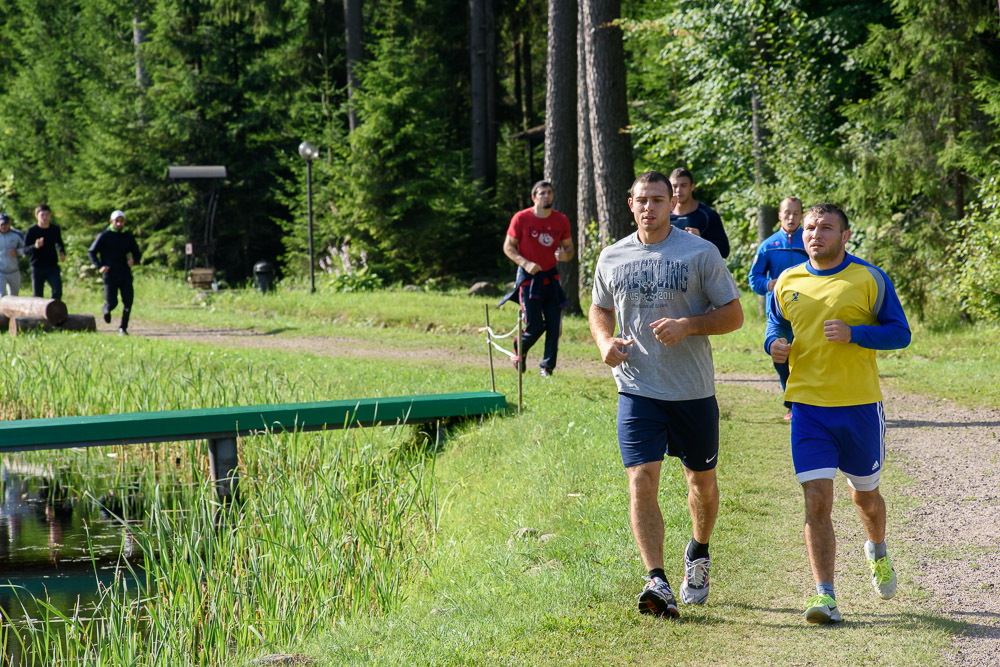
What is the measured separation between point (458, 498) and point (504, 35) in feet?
106

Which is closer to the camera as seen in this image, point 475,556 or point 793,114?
point 475,556

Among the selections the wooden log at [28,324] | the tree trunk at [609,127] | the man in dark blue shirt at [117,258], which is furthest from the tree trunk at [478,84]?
the wooden log at [28,324]

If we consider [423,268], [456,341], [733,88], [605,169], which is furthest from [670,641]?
[423,268]

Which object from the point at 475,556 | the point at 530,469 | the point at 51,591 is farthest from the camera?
the point at 530,469

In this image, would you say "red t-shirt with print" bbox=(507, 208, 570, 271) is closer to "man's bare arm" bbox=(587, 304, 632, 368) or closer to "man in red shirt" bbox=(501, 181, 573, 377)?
"man in red shirt" bbox=(501, 181, 573, 377)

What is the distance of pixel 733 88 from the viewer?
18.9 m

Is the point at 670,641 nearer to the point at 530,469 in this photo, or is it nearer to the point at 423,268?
the point at 530,469

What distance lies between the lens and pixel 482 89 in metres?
32.3

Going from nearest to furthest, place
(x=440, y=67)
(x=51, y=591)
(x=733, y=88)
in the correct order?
1. (x=51, y=591)
2. (x=733, y=88)
3. (x=440, y=67)

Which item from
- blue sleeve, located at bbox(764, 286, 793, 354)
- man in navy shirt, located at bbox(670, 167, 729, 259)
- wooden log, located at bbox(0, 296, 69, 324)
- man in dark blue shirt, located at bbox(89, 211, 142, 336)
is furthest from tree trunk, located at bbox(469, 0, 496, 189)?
blue sleeve, located at bbox(764, 286, 793, 354)

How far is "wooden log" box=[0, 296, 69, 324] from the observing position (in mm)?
15797

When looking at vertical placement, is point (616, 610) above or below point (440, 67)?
below

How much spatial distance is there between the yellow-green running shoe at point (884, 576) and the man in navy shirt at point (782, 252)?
307 cm

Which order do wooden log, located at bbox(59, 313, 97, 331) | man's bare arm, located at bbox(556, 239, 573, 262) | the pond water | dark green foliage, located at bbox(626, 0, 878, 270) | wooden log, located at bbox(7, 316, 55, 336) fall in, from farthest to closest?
1. dark green foliage, located at bbox(626, 0, 878, 270)
2. wooden log, located at bbox(59, 313, 97, 331)
3. wooden log, located at bbox(7, 316, 55, 336)
4. man's bare arm, located at bbox(556, 239, 573, 262)
5. the pond water
